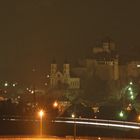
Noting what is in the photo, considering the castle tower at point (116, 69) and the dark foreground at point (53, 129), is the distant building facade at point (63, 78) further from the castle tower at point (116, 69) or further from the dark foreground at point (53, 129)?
the dark foreground at point (53, 129)

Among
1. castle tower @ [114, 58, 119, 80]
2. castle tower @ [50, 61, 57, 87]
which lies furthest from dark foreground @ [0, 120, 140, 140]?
castle tower @ [50, 61, 57, 87]

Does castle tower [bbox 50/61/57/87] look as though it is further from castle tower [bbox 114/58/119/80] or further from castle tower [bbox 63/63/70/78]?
castle tower [bbox 114/58/119/80]

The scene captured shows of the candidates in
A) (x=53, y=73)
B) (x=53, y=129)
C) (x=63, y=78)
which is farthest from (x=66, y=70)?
(x=53, y=129)

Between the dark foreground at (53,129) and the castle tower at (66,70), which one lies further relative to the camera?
the castle tower at (66,70)

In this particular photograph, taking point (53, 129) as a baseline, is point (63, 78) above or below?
above

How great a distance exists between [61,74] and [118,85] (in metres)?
9.16

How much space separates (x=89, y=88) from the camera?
8050cm

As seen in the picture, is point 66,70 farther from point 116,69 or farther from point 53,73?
point 116,69

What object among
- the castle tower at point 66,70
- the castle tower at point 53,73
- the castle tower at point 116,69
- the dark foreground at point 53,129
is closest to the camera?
the dark foreground at point 53,129

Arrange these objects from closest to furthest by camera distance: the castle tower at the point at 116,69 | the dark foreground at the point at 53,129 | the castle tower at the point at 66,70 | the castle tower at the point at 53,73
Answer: the dark foreground at the point at 53,129, the castle tower at the point at 116,69, the castle tower at the point at 66,70, the castle tower at the point at 53,73

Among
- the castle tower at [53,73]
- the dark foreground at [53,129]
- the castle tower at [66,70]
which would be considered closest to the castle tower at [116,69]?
the castle tower at [66,70]

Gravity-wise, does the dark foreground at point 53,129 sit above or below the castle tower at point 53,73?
below

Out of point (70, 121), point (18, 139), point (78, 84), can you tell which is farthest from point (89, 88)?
point (18, 139)

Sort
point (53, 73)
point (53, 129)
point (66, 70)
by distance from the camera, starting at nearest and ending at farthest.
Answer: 1. point (53, 129)
2. point (66, 70)
3. point (53, 73)
